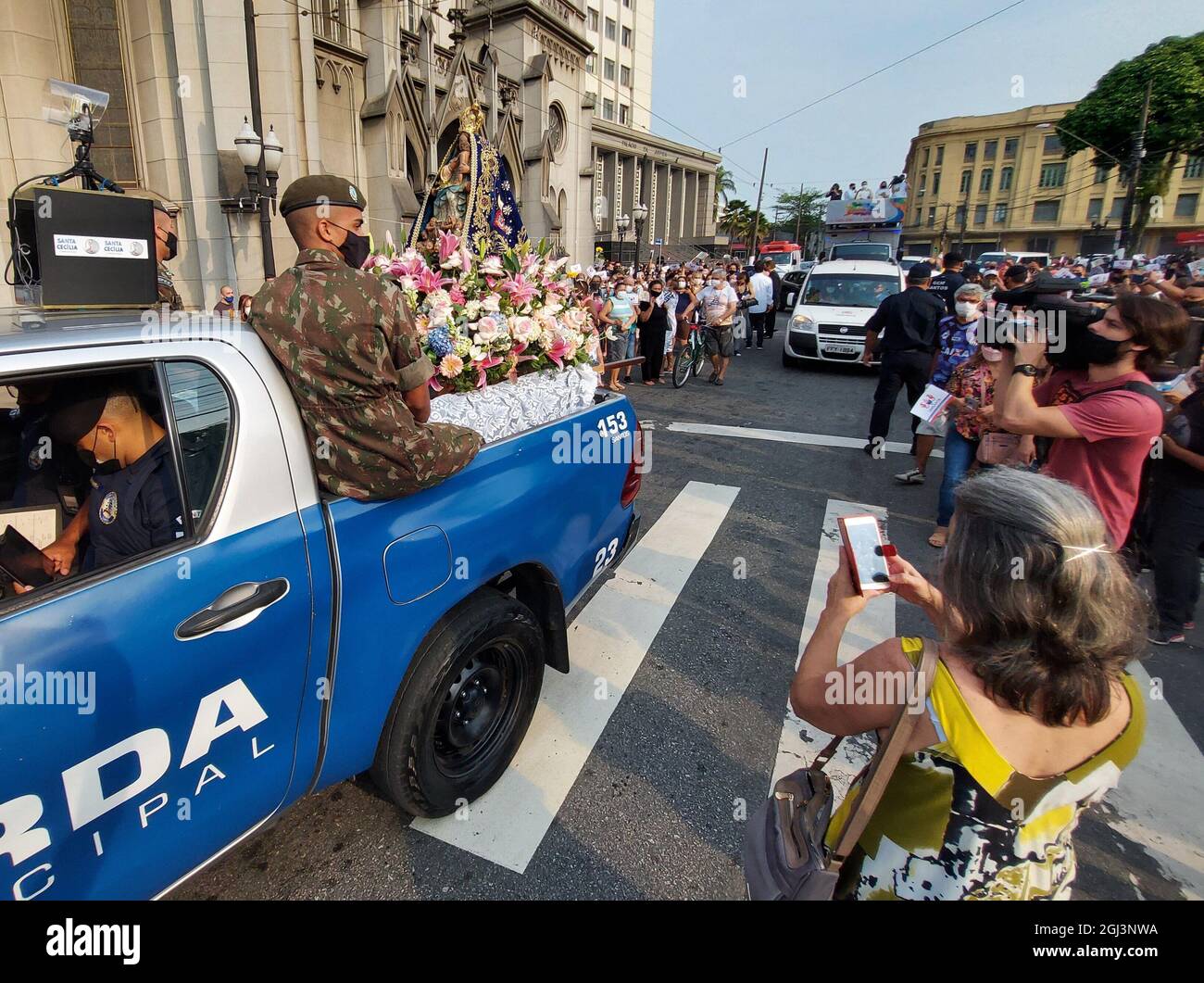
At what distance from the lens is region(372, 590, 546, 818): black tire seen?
2.21 metres

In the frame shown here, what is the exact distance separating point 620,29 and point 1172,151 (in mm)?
41265

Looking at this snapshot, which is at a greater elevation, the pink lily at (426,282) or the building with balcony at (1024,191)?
the building with balcony at (1024,191)

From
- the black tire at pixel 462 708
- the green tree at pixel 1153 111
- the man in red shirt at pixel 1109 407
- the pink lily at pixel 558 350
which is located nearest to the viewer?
the black tire at pixel 462 708

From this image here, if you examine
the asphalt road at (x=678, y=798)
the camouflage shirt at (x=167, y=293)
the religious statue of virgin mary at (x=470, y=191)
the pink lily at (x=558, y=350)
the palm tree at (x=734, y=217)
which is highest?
the palm tree at (x=734, y=217)

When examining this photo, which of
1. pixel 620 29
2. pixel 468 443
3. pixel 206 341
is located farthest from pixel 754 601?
pixel 620 29

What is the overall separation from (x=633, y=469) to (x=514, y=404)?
82 cm

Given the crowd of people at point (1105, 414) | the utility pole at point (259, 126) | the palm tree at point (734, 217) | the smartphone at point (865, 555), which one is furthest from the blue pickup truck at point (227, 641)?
the palm tree at point (734, 217)

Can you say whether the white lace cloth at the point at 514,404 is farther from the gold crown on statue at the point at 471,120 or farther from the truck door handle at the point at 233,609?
the gold crown on statue at the point at 471,120

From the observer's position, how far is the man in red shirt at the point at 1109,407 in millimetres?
2887

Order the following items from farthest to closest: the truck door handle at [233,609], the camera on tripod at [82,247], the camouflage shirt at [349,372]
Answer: the camera on tripod at [82,247] < the camouflage shirt at [349,372] < the truck door handle at [233,609]

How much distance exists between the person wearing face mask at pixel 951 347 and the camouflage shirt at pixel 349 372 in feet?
16.1

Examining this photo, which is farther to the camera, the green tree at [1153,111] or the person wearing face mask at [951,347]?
the green tree at [1153,111]

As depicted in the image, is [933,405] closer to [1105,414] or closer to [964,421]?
[964,421]

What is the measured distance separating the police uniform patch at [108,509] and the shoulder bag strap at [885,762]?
195 cm
